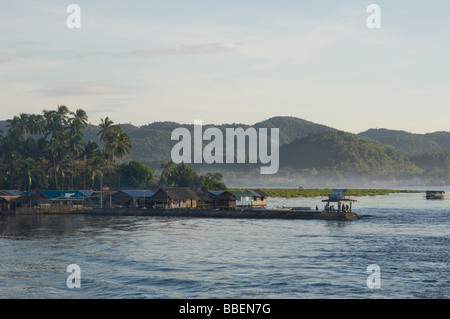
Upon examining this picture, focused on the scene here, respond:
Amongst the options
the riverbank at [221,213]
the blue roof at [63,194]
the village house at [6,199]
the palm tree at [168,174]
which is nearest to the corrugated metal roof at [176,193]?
the riverbank at [221,213]

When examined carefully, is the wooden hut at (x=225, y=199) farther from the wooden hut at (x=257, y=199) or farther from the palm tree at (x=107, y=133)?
the palm tree at (x=107, y=133)

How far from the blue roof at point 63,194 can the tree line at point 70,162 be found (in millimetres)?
9861

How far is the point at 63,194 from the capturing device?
5044 inches

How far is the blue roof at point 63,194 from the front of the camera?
12674cm

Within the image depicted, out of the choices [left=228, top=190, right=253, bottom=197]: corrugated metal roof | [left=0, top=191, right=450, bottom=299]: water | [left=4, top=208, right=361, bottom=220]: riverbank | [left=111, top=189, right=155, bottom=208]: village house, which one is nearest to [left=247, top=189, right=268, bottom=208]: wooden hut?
[left=228, top=190, right=253, bottom=197]: corrugated metal roof

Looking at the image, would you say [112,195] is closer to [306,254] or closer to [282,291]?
[306,254]

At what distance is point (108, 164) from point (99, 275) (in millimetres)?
118762

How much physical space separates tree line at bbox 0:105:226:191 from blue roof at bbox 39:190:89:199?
9861 mm

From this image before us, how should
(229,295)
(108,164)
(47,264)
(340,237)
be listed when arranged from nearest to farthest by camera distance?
1. (229,295)
2. (47,264)
3. (340,237)
4. (108,164)

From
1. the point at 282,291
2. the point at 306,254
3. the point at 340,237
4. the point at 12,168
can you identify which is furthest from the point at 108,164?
the point at 282,291

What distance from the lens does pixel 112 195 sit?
130 meters

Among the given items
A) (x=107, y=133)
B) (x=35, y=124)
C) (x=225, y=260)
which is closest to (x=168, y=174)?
(x=107, y=133)

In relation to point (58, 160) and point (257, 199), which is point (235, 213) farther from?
point (58, 160)
